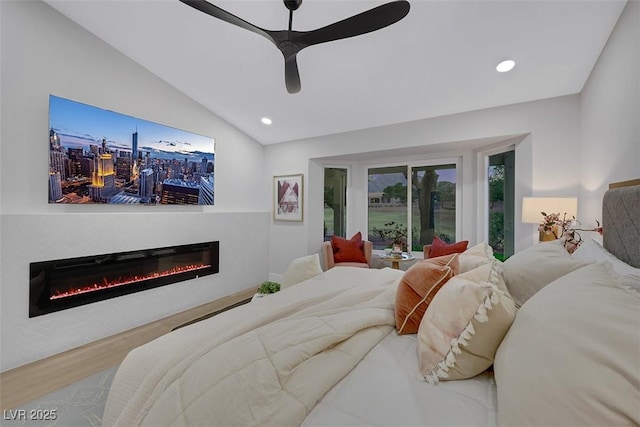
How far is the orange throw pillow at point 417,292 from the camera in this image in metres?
1.30

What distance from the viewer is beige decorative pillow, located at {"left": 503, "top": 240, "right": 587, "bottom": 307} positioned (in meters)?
1.08

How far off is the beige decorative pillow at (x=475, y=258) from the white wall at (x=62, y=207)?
10.3 feet

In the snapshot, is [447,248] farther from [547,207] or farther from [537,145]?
[537,145]

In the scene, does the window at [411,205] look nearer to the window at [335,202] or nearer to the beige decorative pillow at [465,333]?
the window at [335,202]

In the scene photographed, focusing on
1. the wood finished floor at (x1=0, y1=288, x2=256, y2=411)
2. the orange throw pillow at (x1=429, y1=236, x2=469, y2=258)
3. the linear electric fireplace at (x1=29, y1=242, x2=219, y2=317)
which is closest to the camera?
the wood finished floor at (x1=0, y1=288, x2=256, y2=411)

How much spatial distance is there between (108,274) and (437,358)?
10.3ft

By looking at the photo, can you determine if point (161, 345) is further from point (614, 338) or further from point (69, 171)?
point (69, 171)

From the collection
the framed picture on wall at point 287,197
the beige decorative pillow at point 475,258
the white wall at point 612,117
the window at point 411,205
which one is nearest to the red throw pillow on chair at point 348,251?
the window at point 411,205

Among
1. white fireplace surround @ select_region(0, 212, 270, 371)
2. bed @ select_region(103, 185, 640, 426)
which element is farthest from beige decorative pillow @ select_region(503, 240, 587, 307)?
white fireplace surround @ select_region(0, 212, 270, 371)

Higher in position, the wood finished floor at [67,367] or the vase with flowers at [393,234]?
the vase with flowers at [393,234]

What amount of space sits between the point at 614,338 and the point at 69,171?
364cm

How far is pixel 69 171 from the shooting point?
2516 millimetres

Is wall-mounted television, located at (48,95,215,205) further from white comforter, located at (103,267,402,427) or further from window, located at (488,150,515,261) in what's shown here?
window, located at (488,150,515,261)

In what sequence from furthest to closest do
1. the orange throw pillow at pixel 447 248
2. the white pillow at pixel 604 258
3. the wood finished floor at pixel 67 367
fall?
1. the orange throw pillow at pixel 447 248
2. the wood finished floor at pixel 67 367
3. the white pillow at pixel 604 258
